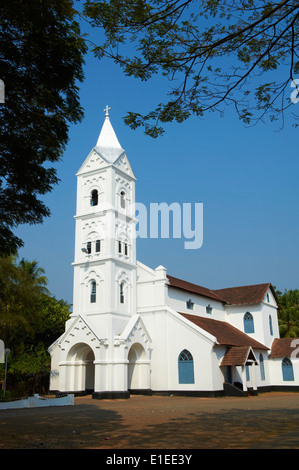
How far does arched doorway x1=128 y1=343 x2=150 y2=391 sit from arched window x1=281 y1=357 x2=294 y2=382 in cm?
1336

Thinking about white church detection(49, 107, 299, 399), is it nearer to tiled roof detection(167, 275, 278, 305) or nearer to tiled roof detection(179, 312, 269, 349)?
tiled roof detection(179, 312, 269, 349)

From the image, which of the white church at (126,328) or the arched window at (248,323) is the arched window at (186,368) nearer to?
the white church at (126,328)

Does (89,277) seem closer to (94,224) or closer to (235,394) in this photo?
(94,224)

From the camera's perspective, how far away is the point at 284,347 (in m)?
36.2

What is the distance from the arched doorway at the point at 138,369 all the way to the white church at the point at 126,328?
66mm

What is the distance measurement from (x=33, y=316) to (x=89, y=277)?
569cm

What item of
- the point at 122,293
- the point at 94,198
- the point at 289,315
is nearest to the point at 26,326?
the point at 122,293

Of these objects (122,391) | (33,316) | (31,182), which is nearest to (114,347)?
(122,391)

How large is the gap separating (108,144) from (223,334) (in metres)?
17.3

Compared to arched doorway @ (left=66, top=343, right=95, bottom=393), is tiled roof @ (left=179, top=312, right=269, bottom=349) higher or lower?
higher

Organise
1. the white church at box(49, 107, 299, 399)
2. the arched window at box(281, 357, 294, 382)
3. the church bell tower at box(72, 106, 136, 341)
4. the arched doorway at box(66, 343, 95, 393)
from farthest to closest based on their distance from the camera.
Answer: the arched window at box(281, 357, 294, 382) → the church bell tower at box(72, 106, 136, 341) → the arched doorway at box(66, 343, 95, 393) → the white church at box(49, 107, 299, 399)

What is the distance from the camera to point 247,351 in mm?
27500

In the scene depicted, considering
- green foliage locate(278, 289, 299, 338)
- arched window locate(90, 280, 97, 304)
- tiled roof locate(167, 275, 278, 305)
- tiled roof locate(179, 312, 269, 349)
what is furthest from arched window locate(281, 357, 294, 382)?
arched window locate(90, 280, 97, 304)

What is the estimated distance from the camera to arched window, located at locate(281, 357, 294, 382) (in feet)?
113
